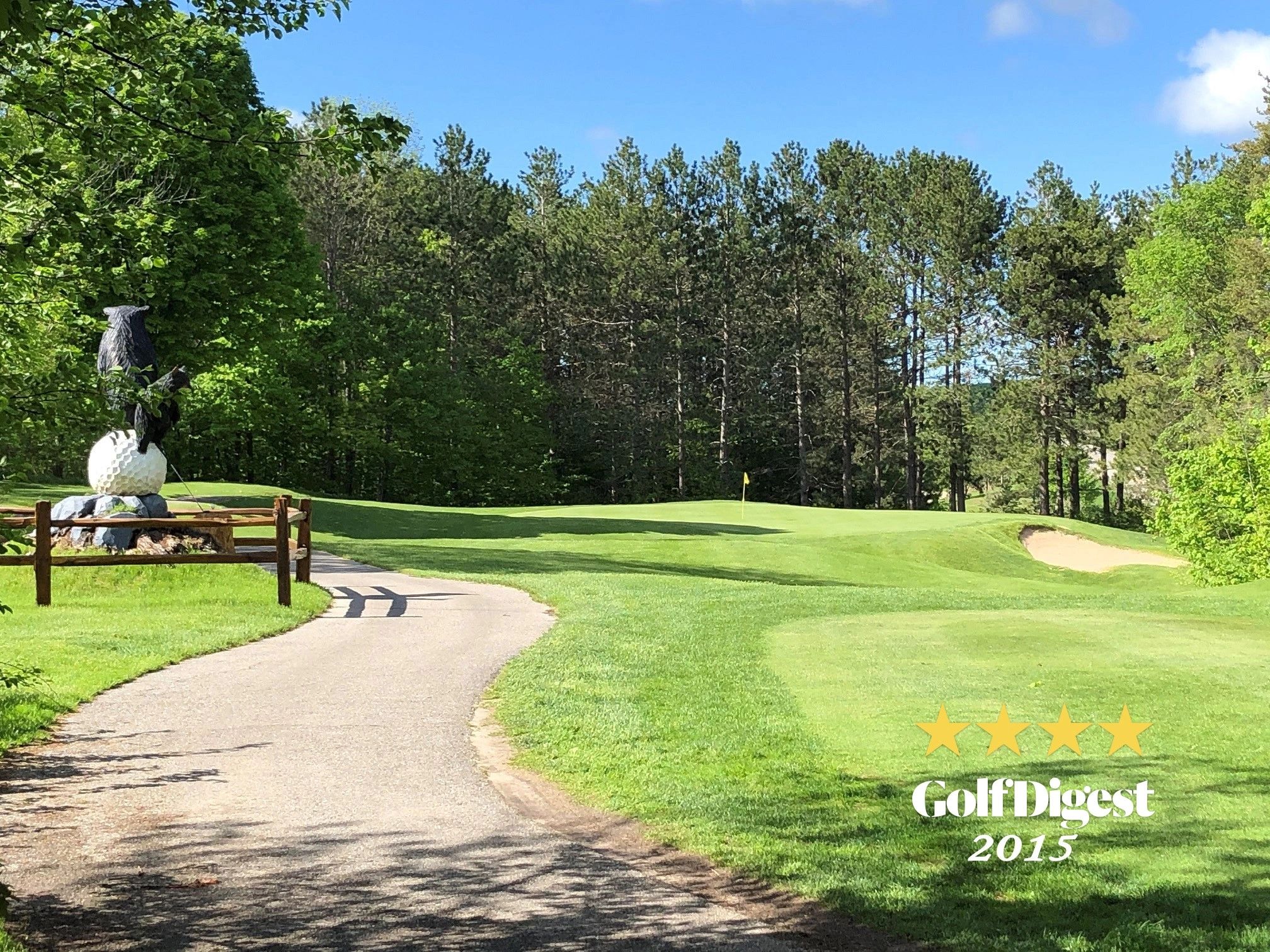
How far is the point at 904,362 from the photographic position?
64812 mm

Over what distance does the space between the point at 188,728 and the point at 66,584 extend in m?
9.17

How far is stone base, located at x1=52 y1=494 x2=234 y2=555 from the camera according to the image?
60.7 feet

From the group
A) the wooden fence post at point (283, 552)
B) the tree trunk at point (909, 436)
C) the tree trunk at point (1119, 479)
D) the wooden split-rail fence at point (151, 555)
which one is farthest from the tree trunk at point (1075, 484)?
the wooden fence post at point (283, 552)

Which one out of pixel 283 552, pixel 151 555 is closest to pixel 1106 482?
pixel 283 552

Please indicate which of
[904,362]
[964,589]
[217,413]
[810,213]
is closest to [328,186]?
[217,413]

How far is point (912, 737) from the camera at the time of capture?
828 cm

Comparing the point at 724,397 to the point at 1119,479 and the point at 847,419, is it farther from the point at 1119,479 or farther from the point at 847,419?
the point at 1119,479

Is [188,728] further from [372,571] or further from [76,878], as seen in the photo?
[372,571]

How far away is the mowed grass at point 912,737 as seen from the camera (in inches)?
213

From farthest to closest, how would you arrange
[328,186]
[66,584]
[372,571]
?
[328,186] → [372,571] → [66,584]

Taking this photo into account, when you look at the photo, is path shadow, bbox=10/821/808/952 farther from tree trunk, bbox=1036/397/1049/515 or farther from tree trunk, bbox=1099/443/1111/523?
tree trunk, bbox=1099/443/1111/523

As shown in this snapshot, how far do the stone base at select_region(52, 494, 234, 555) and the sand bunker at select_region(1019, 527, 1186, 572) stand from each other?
26280 mm

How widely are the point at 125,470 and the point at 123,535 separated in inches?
52.4

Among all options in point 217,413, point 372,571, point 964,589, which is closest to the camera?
point 372,571
